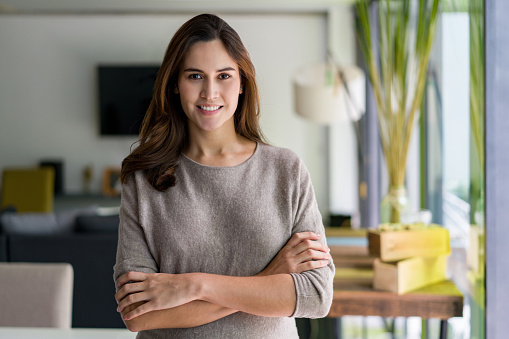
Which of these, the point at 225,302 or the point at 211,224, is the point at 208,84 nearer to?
the point at 211,224

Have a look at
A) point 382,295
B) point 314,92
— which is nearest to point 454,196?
point 382,295

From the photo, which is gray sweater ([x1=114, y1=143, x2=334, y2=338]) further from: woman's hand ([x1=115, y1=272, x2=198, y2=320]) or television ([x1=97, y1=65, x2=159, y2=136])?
television ([x1=97, y1=65, x2=159, y2=136])

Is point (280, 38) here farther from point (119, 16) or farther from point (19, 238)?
point (19, 238)

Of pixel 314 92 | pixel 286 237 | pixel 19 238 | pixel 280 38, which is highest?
pixel 280 38

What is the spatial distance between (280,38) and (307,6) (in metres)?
0.50

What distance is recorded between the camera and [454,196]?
2.64 m

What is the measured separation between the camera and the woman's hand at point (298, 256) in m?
1.24

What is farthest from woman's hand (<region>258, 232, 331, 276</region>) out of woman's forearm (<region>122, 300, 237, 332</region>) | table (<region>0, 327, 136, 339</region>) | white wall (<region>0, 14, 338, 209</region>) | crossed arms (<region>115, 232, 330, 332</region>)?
white wall (<region>0, 14, 338, 209</region>)

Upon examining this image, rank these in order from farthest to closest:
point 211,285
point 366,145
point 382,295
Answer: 1. point 366,145
2. point 382,295
3. point 211,285

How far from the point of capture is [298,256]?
124 centimetres

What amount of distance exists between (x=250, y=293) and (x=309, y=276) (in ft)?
0.47

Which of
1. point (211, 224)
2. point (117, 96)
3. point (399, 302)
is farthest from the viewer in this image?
point (117, 96)

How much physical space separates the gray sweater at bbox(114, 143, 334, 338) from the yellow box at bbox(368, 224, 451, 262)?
0.64 m

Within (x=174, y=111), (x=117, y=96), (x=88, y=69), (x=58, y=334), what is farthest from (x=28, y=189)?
(x=174, y=111)
